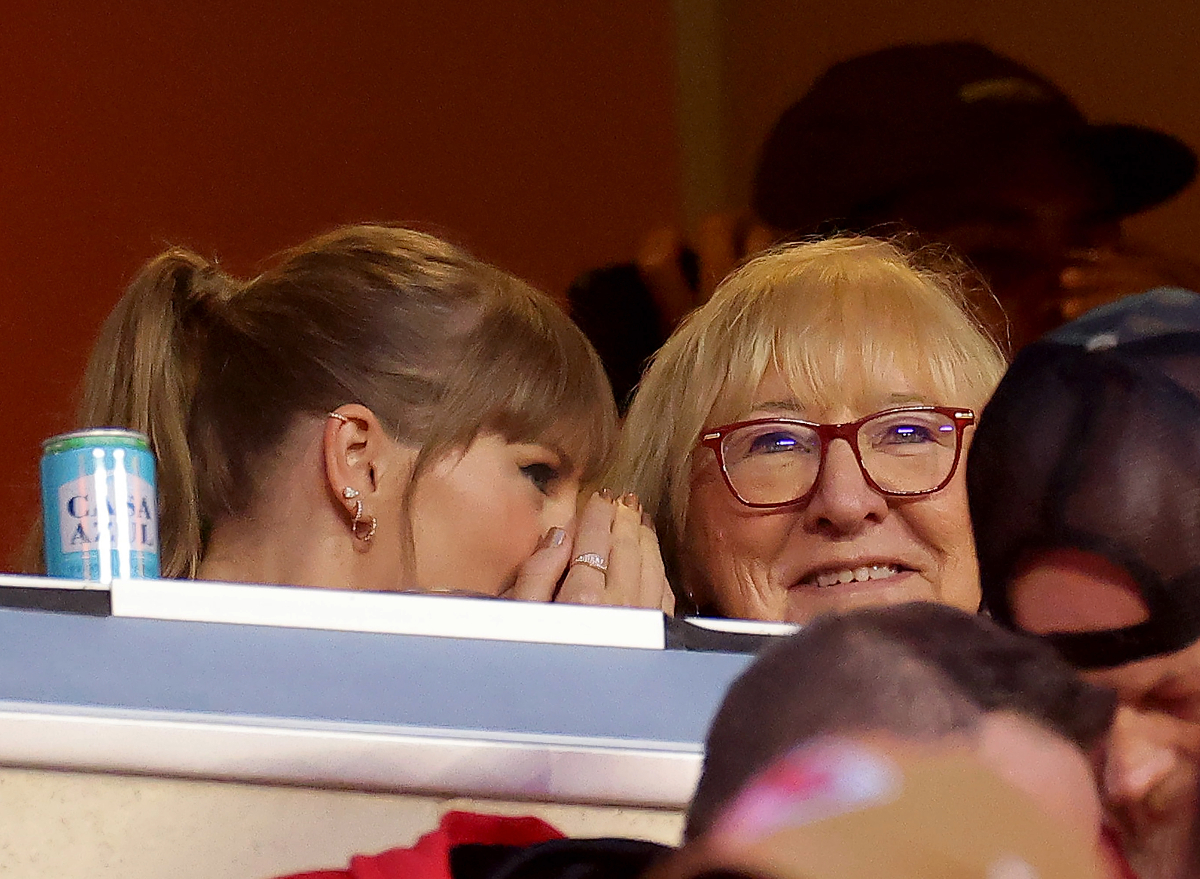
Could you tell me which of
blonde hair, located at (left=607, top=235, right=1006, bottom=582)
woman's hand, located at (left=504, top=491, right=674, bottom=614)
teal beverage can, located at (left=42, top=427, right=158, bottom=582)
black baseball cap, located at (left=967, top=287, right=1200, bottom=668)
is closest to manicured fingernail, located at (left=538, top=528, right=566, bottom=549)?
woman's hand, located at (left=504, top=491, right=674, bottom=614)

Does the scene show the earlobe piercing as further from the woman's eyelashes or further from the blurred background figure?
the blurred background figure

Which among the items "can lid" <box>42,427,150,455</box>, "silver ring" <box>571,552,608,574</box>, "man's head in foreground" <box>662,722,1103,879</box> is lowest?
"silver ring" <box>571,552,608,574</box>

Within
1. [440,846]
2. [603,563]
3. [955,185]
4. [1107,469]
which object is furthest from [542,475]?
[955,185]

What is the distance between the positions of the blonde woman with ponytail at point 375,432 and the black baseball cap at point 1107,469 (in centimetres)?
79

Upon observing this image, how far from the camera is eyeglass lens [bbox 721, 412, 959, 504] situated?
128 cm

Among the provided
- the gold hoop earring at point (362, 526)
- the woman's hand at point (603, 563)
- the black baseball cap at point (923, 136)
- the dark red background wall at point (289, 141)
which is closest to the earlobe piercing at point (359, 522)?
the gold hoop earring at point (362, 526)

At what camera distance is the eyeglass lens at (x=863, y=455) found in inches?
50.3

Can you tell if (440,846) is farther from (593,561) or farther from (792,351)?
(792,351)

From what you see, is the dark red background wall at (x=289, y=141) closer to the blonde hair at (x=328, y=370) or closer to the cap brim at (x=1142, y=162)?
the blonde hair at (x=328, y=370)

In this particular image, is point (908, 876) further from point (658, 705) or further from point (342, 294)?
point (342, 294)

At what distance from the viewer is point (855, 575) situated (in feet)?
4.21

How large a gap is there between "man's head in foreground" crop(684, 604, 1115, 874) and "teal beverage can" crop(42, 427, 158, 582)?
1.91ft

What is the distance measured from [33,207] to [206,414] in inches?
26.1

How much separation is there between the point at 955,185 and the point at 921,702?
215 centimetres
